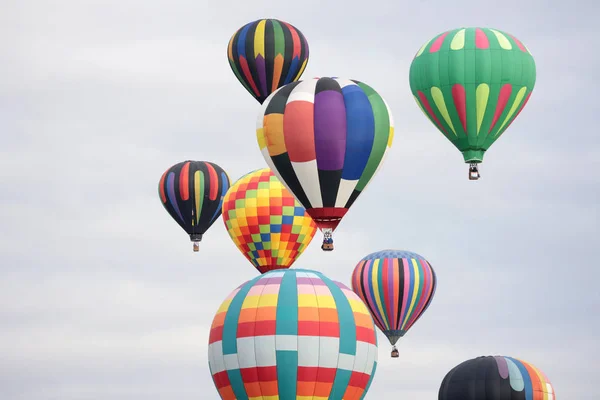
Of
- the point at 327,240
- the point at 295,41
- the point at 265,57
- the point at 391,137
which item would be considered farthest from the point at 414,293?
the point at 391,137

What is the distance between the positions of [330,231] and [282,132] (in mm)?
2483

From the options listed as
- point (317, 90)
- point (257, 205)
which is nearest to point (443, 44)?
point (317, 90)

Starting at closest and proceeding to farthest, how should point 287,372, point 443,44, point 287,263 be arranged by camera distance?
point 287,372
point 443,44
point 287,263

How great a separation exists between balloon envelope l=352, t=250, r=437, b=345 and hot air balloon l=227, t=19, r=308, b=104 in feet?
21.4

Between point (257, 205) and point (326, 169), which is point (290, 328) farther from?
point (257, 205)

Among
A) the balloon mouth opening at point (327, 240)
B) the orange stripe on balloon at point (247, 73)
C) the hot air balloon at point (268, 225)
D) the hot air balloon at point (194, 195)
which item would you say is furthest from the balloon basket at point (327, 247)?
the hot air balloon at point (194, 195)

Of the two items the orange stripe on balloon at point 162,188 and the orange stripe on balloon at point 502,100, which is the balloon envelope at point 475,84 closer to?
the orange stripe on balloon at point 502,100

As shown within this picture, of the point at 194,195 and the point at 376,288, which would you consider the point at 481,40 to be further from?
the point at 194,195

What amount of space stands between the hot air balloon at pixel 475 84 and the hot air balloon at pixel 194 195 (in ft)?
31.8

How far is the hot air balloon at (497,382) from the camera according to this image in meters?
44.9

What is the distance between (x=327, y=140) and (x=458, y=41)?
535 centimetres

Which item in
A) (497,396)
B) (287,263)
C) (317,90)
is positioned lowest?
(497,396)

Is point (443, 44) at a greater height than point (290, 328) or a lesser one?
greater

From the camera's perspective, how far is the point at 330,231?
133 feet
